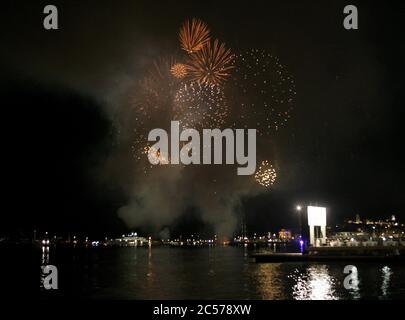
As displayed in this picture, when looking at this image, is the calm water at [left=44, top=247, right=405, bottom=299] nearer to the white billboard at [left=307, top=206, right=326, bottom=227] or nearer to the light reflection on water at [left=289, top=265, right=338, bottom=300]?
the light reflection on water at [left=289, top=265, right=338, bottom=300]

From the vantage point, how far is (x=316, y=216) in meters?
64.7

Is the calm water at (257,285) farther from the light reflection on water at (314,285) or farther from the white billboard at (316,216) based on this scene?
the white billboard at (316,216)

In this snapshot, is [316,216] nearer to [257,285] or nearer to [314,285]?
[314,285]

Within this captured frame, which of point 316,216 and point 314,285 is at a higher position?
point 316,216

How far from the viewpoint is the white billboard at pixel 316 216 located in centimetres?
6316

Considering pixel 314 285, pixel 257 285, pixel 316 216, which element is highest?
pixel 316 216

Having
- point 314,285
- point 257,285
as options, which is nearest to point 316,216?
point 314,285

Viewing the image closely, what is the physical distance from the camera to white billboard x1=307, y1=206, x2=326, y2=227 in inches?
2486

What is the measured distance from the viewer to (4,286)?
44.1m

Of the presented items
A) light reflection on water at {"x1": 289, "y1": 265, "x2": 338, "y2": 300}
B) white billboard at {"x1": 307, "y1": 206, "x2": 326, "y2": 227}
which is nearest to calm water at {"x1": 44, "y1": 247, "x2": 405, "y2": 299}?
light reflection on water at {"x1": 289, "y1": 265, "x2": 338, "y2": 300}

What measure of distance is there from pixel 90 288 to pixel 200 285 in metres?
9.21

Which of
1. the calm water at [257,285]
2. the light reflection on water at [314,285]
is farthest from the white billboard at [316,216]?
the light reflection on water at [314,285]
